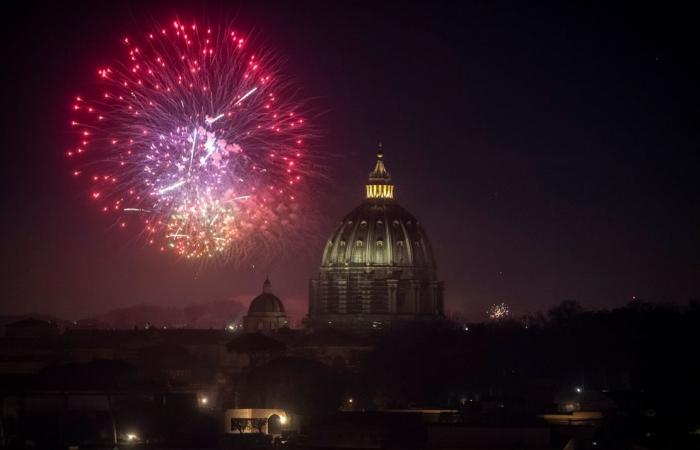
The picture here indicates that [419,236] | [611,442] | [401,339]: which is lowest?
[611,442]

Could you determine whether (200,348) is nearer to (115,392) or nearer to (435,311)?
(435,311)

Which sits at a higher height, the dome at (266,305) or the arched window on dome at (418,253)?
the arched window on dome at (418,253)

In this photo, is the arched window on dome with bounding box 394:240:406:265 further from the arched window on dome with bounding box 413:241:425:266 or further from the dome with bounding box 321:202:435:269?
the arched window on dome with bounding box 413:241:425:266

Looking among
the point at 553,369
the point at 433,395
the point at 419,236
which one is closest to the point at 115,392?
the point at 433,395

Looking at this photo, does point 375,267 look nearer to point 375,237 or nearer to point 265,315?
point 375,237

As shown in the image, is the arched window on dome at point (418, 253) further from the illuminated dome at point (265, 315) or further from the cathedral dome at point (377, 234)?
the illuminated dome at point (265, 315)

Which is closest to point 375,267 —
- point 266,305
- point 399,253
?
point 399,253

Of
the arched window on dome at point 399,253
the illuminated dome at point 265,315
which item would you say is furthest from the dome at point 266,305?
the arched window on dome at point 399,253
